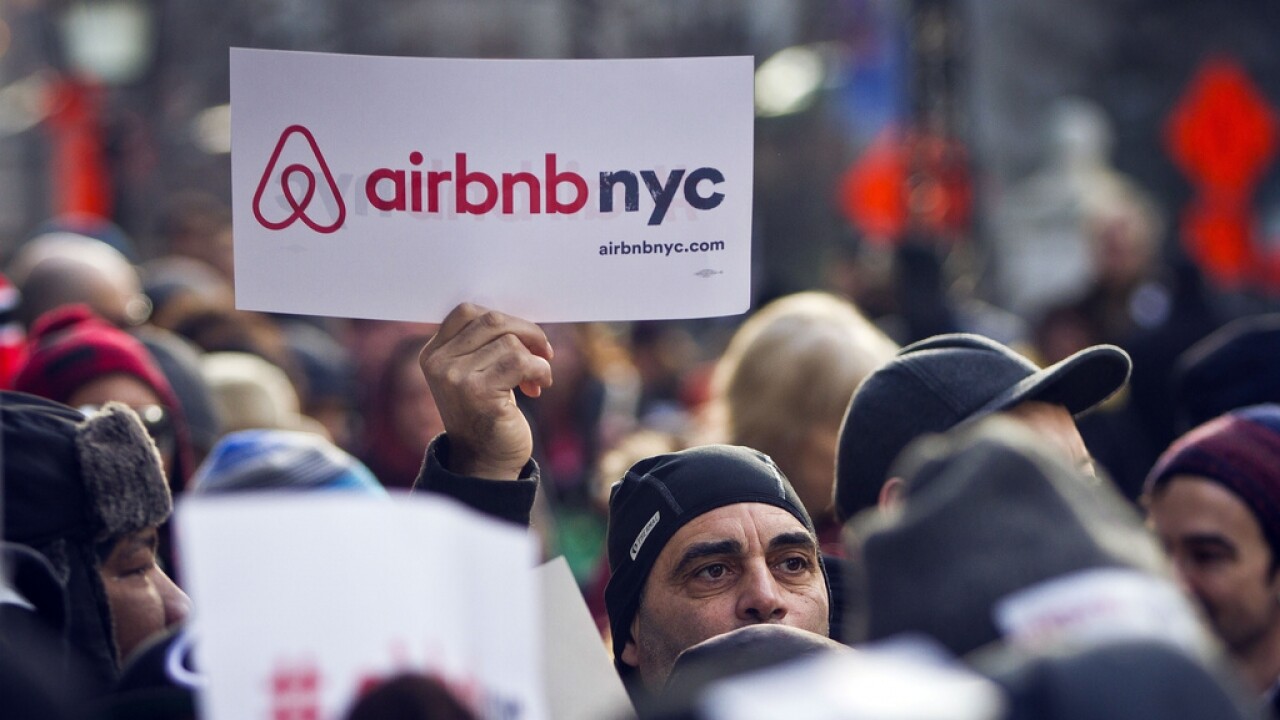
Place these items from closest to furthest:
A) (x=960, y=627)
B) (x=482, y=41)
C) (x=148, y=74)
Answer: (x=960, y=627) < (x=148, y=74) < (x=482, y=41)

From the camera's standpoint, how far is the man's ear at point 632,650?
3164mm

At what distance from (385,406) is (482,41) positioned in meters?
38.8

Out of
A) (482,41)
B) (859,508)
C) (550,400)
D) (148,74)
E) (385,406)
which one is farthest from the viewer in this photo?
(482,41)

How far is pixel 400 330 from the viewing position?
7465 mm

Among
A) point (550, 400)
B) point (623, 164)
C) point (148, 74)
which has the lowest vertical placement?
point (550, 400)

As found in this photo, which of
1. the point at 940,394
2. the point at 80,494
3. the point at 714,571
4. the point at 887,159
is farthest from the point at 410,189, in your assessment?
the point at 887,159

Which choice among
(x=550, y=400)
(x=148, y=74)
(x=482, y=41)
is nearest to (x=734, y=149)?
(x=550, y=400)

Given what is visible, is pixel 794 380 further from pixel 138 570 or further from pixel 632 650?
pixel 138 570

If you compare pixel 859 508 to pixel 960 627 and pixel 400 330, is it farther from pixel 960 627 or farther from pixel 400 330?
pixel 400 330

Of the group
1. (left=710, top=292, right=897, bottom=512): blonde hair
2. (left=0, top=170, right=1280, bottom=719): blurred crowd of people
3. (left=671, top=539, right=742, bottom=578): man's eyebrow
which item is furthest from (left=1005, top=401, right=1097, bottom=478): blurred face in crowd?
(left=710, top=292, right=897, bottom=512): blonde hair

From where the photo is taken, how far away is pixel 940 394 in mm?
3092

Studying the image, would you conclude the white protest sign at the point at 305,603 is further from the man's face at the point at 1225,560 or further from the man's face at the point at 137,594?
the man's face at the point at 1225,560

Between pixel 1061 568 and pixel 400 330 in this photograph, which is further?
pixel 400 330

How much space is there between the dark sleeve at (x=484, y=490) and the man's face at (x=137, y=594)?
42cm
